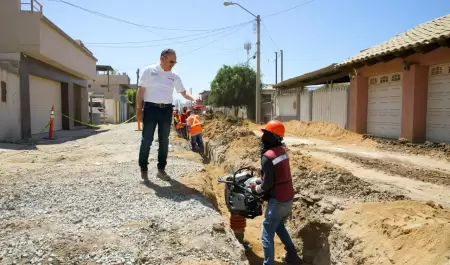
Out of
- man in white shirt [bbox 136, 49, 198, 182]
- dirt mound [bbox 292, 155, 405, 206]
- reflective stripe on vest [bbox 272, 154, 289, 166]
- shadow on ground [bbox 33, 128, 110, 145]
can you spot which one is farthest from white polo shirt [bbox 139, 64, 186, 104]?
shadow on ground [bbox 33, 128, 110, 145]

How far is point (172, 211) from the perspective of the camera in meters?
3.69

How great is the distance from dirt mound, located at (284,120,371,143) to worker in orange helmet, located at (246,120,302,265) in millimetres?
9543

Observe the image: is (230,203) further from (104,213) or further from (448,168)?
(448,168)

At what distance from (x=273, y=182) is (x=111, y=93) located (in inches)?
1609

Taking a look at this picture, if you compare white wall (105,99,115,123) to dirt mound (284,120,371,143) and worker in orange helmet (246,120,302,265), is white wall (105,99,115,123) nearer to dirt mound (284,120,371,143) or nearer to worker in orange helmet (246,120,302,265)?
dirt mound (284,120,371,143)

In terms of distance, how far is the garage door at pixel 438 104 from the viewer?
31.5 ft

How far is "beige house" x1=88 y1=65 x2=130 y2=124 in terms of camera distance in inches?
1485

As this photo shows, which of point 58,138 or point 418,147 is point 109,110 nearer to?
point 58,138

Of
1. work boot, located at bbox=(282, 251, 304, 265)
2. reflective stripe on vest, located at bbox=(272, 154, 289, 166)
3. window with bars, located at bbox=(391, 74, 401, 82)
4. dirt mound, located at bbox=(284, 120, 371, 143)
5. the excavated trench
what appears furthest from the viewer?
dirt mound, located at bbox=(284, 120, 371, 143)

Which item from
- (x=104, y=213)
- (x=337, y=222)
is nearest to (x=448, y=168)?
(x=337, y=222)

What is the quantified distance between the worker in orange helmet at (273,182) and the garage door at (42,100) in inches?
552

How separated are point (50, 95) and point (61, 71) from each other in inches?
61.8

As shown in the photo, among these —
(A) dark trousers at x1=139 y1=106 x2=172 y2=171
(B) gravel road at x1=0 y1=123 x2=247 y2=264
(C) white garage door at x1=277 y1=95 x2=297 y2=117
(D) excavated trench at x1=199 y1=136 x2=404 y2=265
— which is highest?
(C) white garage door at x1=277 y1=95 x2=297 y2=117

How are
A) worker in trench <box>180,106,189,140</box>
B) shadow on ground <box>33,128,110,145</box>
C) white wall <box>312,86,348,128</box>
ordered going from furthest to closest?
1. white wall <box>312,86,348,128</box>
2. worker in trench <box>180,106,189,140</box>
3. shadow on ground <box>33,128,110,145</box>
